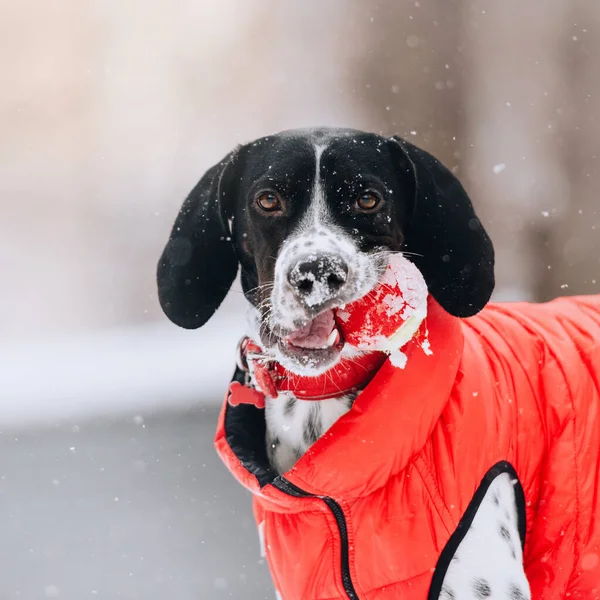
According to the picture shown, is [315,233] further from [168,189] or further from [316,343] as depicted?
[168,189]

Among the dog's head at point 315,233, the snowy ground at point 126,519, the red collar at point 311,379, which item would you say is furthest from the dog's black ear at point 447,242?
the snowy ground at point 126,519

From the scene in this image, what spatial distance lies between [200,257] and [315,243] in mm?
438

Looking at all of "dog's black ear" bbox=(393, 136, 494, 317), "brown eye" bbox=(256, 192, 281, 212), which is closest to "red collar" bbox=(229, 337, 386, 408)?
"dog's black ear" bbox=(393, 136, 494, 317)

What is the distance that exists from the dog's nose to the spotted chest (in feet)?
1.12

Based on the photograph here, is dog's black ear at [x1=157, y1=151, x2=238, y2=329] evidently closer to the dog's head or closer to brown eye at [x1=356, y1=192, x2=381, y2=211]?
the dog's head

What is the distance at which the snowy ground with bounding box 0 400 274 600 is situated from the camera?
3088mm

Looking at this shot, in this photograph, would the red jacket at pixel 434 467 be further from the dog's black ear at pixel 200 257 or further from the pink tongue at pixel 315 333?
the dog's black ear at pixel 200 257

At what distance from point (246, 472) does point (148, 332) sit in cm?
574

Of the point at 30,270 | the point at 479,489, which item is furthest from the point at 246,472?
the point at 30,270

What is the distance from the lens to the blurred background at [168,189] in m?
3.60

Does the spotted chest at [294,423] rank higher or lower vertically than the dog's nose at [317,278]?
lower

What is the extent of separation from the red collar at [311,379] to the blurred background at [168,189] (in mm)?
1372

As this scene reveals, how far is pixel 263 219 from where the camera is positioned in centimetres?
200

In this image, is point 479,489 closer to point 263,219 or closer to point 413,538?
point 413,538
